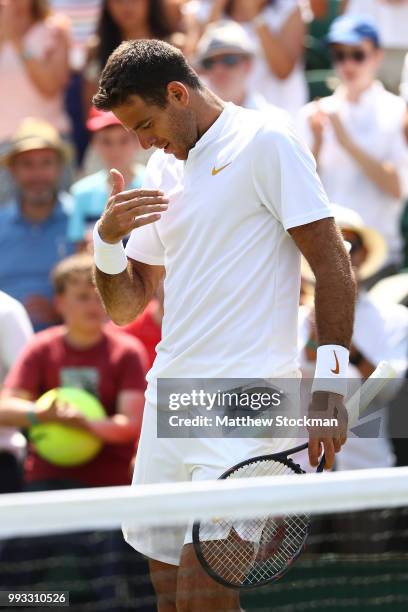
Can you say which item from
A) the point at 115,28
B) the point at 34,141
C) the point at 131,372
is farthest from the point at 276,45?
the point at 131,372

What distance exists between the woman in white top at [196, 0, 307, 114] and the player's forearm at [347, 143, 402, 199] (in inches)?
29.6

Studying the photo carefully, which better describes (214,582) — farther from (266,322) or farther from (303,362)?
(303,362)

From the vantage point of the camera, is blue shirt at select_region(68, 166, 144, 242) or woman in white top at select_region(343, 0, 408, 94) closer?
blue shirt at select_region(68, 166, 144, 242)

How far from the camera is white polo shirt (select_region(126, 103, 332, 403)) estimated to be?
3.83m

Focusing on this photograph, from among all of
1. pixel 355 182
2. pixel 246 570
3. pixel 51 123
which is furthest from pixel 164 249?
pixel 51 123

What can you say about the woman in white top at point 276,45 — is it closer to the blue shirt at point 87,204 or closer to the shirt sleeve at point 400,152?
the shirt sleeve at point 400,152

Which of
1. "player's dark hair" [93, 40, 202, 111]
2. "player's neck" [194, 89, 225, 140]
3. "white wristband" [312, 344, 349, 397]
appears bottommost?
"white wristband" [312, 344, 349, 397]

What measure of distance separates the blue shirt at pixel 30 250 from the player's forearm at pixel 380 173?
177 centimetres

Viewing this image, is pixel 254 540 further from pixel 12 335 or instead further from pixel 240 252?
pixel 12 335

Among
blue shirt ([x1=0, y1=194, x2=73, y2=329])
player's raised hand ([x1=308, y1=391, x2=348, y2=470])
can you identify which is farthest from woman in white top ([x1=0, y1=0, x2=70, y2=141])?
player's raised hand ([x1=308, y1=391, x2=348, y2=470])

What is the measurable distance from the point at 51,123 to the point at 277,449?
4.56 m

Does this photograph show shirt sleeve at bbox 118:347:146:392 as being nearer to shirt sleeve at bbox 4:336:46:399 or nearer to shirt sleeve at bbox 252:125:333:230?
shirt sleeve at bbox 4:336:46:399

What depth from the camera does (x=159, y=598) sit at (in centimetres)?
399

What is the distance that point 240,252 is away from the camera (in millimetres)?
3861
